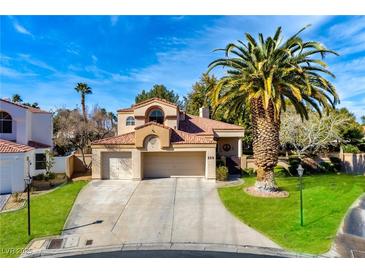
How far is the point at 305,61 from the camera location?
1706 centimetres

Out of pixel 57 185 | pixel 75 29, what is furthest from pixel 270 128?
pixel 57 185

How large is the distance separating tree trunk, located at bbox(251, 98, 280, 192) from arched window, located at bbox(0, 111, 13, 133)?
20900 mm

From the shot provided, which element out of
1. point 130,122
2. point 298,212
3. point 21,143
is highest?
point 130,122

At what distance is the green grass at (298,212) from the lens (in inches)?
462

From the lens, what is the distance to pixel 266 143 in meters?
17.7

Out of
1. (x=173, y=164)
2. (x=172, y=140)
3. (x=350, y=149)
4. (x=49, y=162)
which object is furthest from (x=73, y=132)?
(x=350, y=149)

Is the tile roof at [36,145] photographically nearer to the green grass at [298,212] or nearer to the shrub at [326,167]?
the green grass at [298,212]

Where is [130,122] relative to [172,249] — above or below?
above

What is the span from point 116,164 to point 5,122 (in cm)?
1058

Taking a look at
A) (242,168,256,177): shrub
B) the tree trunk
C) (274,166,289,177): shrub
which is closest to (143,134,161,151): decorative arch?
the tree trunk

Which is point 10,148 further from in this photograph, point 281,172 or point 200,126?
point 281,172

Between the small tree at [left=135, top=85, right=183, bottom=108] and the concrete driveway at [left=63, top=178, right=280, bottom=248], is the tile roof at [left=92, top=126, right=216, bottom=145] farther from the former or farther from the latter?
the small tree at [left=135, top=85, right=183, bottom=108]

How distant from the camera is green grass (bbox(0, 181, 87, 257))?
11789 mm

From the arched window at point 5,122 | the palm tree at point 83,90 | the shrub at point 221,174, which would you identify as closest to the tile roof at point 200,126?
the shrub at point 221,174
